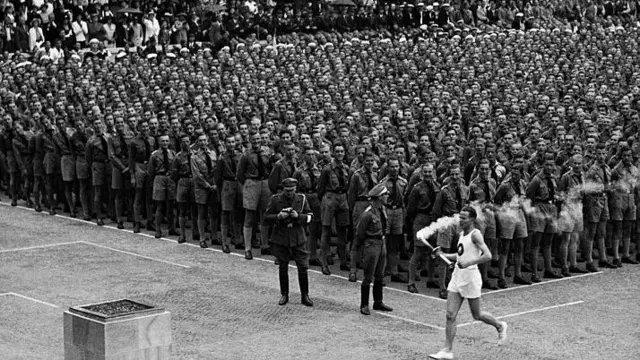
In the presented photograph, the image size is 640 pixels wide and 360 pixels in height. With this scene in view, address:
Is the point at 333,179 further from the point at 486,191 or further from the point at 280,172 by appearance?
the point at 486,191

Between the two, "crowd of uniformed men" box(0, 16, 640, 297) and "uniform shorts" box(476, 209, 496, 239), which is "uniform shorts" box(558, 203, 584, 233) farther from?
"uniform shorts" box(476, 209, 496, 239)

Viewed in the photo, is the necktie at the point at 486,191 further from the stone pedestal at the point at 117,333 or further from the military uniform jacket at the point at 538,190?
the stone pedestal at the point at 117,333

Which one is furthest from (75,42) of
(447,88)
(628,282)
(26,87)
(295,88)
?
(628,282)

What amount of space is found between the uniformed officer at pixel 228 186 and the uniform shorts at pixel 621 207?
22.0ft

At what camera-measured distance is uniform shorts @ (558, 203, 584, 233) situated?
2272 cm

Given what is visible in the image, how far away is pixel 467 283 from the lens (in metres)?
16.7

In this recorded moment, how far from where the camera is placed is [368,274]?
19344 mm

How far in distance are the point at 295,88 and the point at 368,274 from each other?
13612 mm

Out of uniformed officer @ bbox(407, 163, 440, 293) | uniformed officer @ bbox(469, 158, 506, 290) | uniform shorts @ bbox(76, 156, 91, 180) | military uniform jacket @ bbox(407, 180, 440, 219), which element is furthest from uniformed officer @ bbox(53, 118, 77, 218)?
uniformed officer @ bbox(469, 158, 506, 290)

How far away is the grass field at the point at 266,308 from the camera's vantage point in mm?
17609

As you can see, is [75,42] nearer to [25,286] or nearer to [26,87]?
[26,87]

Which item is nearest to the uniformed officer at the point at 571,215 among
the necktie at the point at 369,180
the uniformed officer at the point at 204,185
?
the necktie at the point at 369,180

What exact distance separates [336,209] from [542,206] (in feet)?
11.4

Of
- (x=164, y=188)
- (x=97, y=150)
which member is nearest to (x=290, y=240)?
(x=164, y=188)
